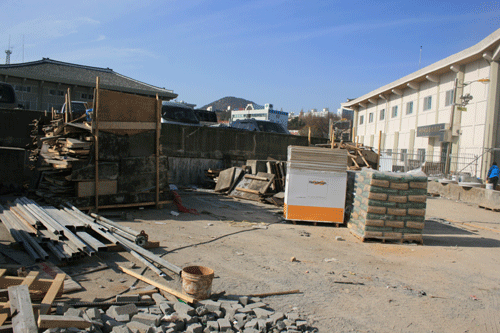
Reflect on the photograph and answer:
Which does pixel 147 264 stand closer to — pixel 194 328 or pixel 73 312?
pixel 73 312

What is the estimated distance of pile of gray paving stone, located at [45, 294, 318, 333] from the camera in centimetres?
367

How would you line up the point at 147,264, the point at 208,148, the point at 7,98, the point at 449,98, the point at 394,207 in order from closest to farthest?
1. the point at 147,264
2. the point at 394,207
3. the point at 7,98
4. the point at 208,148
5. the point at 449,98

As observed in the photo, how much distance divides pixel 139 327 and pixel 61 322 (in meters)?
0.70

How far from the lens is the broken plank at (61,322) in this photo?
3.36m

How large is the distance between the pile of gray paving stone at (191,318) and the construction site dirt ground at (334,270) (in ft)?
1.48

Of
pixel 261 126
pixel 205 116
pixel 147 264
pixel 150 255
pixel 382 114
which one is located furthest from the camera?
pixel 382 114

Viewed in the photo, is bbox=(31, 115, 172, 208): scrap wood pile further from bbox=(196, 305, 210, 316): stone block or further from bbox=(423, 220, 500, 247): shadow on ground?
bbox=(423, 220, 500, 247): shadow on ground

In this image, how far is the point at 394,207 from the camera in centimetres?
796

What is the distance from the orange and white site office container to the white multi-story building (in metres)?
8.50

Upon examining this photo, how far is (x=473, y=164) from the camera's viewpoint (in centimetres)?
2111

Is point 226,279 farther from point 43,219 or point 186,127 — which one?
point 186,127

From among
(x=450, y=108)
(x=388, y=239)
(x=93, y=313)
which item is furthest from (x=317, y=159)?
(x=450, y=108)

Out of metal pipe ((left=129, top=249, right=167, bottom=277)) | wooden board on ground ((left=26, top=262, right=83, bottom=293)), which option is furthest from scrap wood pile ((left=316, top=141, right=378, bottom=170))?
wooden board on ground ((left=26, top=262, right=83, bottom=293))

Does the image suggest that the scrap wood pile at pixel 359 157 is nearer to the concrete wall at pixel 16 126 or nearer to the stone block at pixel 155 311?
the concrete wall at pixel 16 126
